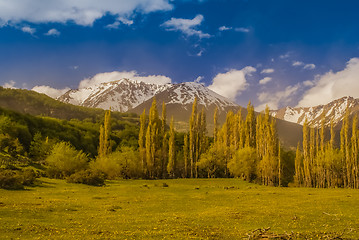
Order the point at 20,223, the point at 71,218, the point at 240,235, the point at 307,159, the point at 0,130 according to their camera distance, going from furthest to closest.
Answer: the point at 307,159
the point at 0,130
the point at 71,218
the point at 20,223
the point at 240,235

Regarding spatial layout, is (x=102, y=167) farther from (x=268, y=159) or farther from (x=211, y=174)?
(x=268, y=159)

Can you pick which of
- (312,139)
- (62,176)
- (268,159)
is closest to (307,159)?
(312,139)

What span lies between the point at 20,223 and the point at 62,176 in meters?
44.4

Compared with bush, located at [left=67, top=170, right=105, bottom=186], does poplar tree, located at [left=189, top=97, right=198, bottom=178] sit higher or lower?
higher

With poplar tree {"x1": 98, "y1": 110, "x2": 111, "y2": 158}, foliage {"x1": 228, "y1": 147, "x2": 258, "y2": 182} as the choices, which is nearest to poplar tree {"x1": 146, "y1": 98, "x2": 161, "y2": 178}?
poplar tree {"x1": 98, "y1": 110, "x2": 111, "y2": 158}

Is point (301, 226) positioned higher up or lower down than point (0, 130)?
lower down

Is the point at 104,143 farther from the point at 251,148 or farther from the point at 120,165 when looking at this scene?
the point at 251,148

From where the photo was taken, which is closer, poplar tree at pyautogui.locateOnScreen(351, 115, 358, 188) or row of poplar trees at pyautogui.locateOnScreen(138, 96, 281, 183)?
poplar tree at pyautogui.locateOnScreen(351, 115, 358, 188)

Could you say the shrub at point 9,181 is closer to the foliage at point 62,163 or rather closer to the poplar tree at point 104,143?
the foliage at point 62,163

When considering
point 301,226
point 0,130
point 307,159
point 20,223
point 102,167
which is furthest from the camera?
point 307,159

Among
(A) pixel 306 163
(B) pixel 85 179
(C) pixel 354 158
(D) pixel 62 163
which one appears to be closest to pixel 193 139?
(A) pixel 306 163

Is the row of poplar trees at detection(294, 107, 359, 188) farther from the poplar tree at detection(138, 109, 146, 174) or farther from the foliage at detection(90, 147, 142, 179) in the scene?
the foliage at detection(90, 147, 142, 179)

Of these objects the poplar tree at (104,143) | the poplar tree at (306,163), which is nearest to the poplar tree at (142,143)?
the poplar tree at (104,143)

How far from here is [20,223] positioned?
16297mm
